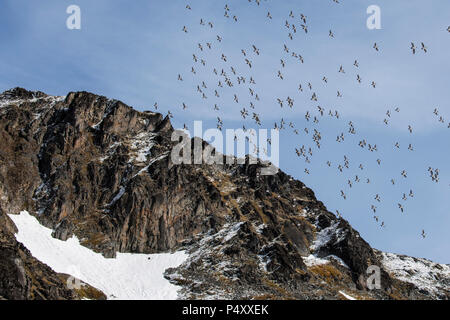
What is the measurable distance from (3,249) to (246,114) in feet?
227

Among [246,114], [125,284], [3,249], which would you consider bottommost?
[125,284]

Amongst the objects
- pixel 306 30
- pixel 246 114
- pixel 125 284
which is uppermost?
pixel 306 30
